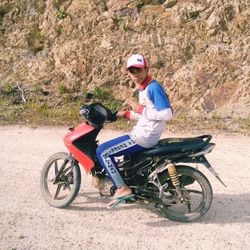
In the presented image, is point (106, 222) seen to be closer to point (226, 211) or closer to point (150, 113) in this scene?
point (150, 113)

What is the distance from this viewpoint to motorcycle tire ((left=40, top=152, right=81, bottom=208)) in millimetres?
5113

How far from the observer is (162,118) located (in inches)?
176

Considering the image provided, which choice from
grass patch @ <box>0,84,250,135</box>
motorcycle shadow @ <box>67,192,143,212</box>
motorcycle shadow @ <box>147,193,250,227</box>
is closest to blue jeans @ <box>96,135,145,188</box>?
motorcycle shadow @ <box>67,192,143,212</box>

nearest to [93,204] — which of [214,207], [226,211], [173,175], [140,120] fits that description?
[173,175]

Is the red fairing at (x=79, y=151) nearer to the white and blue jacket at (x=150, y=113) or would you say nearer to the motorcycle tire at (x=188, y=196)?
the white and blue jacket at (x=150, y=113)

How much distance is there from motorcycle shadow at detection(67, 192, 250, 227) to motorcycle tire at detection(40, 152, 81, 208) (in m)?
0.18

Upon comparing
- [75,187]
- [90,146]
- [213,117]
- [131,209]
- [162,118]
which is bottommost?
[213,117]

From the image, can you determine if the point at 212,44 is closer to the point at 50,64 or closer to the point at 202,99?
the point at 202,99

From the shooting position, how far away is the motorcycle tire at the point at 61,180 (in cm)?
511

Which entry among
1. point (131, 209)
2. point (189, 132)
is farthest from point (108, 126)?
point (131, 209)

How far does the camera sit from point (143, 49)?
11734mm

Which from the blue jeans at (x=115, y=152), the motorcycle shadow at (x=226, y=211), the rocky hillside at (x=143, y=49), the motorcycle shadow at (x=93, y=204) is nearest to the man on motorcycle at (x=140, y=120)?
the blue jeans at (x=115, y=152)

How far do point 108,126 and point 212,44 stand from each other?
4.17 meters

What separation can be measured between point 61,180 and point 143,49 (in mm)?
7151
